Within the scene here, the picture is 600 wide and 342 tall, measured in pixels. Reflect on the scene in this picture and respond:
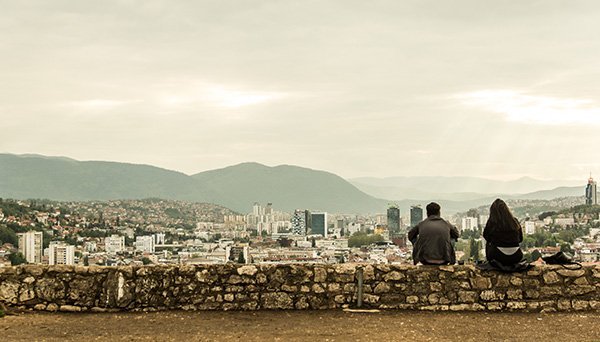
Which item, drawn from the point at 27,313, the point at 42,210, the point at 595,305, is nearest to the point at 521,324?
the point at 595,305

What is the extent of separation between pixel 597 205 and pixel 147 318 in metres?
98.0

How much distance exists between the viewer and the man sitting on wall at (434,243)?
10.1m

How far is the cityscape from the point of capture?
30.0 m

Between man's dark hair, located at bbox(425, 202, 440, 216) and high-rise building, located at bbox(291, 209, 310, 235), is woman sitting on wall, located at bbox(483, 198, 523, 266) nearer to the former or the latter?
man's dark hair, located at bbox(425, 202, 440, 216)

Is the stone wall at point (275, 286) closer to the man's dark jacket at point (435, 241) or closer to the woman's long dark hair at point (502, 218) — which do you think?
the man's dark jacket at point (435, 241)

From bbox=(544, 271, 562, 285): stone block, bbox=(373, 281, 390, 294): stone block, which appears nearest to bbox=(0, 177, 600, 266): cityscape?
bbox=(544, 271, 562, 285): stone block

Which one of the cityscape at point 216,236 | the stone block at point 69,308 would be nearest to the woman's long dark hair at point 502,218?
the cityscape at point 216,236

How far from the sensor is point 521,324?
8.87m

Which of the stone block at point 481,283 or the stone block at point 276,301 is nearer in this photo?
the stone block at point 481,283

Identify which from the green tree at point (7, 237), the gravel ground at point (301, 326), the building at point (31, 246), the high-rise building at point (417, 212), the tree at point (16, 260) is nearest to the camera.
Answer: the gravel ground at point (301, 326)

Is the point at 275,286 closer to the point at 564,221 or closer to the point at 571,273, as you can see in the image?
the point at 571,273

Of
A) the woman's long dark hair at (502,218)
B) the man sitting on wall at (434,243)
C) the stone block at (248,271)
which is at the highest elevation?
the woman's long dark hair at (502,218)

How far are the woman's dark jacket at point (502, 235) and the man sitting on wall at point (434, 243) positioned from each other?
0.58 meters

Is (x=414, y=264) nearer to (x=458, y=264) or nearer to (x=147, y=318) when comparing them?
(x=458, y=264)
